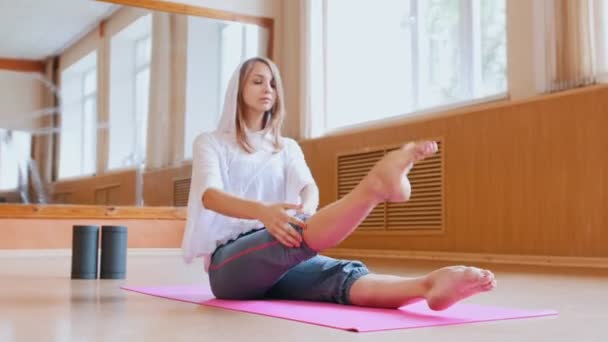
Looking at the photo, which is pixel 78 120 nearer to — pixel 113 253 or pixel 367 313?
pixel 113 253

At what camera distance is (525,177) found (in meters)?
3.84

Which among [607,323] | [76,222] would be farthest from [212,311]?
[76,222]

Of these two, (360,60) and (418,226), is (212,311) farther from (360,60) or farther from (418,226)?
(360,60)

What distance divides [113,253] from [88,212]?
2.37m

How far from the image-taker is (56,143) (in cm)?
539

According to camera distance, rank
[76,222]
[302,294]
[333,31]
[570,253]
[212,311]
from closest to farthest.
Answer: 1. [212,311]
2. [302,294]
3. [570,253]
4. [76,222]
5. [333,31]

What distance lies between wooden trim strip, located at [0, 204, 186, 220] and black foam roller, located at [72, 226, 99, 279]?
7.04 feet

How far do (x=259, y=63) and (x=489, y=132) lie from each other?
7.94 ft

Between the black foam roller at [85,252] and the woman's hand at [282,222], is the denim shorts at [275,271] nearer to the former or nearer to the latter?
the woman's hand at [282,222]

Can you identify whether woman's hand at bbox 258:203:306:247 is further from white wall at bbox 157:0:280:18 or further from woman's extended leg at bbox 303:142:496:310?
white wall at bbox 157:0:280:18

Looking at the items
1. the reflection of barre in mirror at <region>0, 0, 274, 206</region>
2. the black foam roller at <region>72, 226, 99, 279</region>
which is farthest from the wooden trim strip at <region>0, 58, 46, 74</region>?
the black foam roller at <region>72, 226, 99, 279</region>

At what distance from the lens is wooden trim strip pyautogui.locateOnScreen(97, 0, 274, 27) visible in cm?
571

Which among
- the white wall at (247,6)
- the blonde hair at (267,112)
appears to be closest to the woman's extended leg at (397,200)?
the blonde hair at (267,112)

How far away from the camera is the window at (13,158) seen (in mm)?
5160
